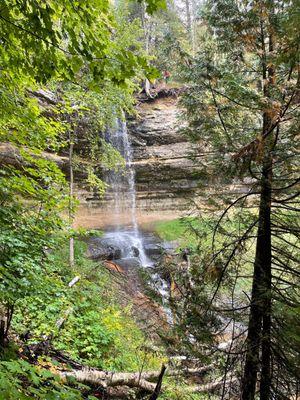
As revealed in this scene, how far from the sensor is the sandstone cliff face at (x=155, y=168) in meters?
19.2

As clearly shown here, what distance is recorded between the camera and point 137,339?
7.82 meters

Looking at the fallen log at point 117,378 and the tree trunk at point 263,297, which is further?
the fallen log at point 117,378

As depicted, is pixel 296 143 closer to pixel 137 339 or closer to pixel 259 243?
pixel 259 243

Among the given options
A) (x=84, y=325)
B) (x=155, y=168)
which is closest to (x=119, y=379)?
(x=84, y=325)

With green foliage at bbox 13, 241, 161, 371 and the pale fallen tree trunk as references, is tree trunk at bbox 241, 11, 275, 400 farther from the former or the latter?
green foliage at bbox 13, 241, 161, 371

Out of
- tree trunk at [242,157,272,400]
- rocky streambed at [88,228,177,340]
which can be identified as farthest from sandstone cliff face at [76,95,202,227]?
A: tree trunk at [242,157,272,400]

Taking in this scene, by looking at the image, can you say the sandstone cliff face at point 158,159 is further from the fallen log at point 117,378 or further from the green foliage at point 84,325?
the fallen log at point 117,378

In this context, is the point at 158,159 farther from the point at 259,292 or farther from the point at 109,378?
the point at 259,292

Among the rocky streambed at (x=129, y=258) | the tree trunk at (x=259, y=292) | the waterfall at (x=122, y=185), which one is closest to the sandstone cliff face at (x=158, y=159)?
the waterfall at (x=122, y=185)

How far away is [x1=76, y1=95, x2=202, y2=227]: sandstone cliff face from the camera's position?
758 inches

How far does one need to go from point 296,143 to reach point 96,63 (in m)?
2.26

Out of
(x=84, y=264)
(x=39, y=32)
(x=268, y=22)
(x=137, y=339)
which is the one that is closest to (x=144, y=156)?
(x=84, y=264)

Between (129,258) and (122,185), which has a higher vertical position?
(122,185)

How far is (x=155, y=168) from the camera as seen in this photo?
1994 centimetres
